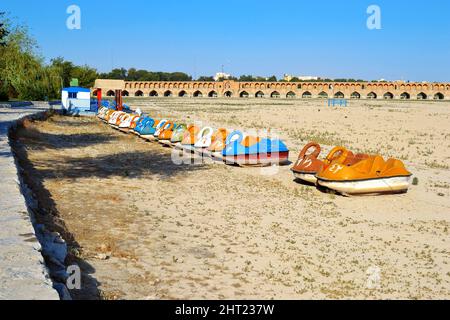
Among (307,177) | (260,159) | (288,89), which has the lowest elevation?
(307,177)

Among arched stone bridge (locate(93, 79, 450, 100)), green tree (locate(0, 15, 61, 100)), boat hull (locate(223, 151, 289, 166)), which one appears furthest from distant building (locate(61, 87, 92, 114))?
arched stone bridge (locate(93, 79, 450, 100))

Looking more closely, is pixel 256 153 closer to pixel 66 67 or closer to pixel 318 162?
pixel 318 162

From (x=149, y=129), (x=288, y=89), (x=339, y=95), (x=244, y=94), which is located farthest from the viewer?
(x=244, y=94)

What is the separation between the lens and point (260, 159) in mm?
14094

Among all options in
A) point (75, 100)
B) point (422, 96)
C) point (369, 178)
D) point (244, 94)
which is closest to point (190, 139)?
point (369, 178)

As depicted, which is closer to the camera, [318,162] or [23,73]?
[318,162]

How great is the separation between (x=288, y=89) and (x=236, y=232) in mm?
126713

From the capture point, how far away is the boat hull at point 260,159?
46.1 ft

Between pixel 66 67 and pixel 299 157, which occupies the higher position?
pixel 66 67

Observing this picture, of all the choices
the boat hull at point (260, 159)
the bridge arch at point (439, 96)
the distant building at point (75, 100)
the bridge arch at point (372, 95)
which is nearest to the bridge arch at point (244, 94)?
the bridge arch at point (372, 95)

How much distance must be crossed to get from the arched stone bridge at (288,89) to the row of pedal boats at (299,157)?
348 ft

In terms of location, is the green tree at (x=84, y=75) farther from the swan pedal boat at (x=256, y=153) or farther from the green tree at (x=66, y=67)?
the swan pedal boat at (x=256, y=153)

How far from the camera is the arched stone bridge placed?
401 ft

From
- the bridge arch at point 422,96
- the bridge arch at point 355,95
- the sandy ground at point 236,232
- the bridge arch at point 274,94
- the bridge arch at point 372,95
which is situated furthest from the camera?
the bridge arch at point 274,94
